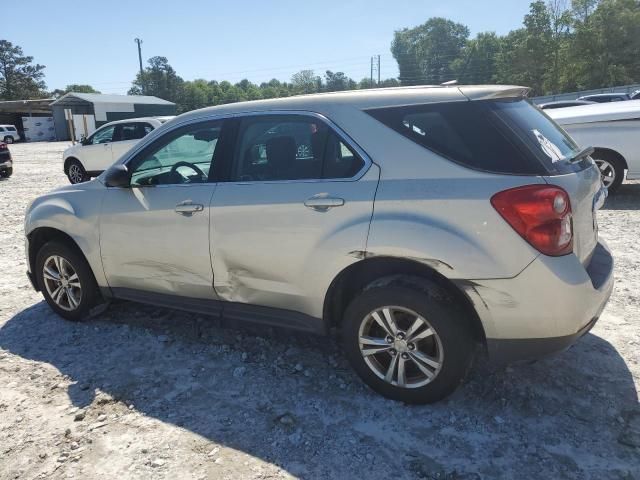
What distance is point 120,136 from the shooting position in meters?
13.1

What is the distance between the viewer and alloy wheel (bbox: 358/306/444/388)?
9.17 ft

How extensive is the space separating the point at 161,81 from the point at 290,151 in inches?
3621

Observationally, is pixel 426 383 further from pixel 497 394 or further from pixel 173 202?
pixel 173 202

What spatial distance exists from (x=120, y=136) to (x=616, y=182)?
11.3m

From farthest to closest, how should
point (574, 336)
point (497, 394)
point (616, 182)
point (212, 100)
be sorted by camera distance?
point (212, 100), point (616, 182), point (497, 394), point (574, 336)

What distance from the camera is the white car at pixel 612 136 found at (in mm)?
7676

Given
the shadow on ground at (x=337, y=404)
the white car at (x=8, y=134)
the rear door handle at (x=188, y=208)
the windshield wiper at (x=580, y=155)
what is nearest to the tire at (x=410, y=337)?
the shadow on ground at (x=337, y=404)

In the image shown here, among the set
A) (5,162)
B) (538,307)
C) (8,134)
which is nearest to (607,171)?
(538,307)

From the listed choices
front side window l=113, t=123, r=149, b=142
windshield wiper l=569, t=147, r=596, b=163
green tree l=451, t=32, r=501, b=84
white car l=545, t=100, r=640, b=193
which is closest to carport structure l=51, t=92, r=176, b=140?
front side window l=113, t=123, r=149, b=142

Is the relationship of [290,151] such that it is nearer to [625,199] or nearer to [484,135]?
[484,135]

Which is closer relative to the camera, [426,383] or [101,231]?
[426,383]

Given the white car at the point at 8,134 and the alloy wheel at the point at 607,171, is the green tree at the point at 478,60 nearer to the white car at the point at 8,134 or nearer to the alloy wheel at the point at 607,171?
the white car at the point at 8,134

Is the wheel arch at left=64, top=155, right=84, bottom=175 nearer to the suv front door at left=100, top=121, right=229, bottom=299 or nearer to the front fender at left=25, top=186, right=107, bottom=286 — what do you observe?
the front fender at left=25, top=186, right=107, bottom=286

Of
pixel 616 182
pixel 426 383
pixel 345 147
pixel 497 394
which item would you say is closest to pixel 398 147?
pixel 345 147
